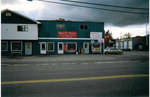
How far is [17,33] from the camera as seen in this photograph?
2078cm

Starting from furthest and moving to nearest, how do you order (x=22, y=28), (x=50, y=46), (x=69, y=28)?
(x=69, y=28) → (x=50, y=46) → (x=22, y=28)

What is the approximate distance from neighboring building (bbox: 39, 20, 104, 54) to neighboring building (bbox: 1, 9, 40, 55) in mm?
1763

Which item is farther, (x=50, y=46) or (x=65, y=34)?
(x=65, y=34)

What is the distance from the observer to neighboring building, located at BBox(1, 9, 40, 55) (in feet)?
68.0

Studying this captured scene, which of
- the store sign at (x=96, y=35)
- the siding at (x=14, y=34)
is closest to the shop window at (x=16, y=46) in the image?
the siding at (x=14, y=34)

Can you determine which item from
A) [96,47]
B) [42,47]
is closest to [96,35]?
[96,47]

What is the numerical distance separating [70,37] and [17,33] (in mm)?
9893

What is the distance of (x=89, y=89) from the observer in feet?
14.2

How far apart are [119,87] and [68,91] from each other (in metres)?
2.07

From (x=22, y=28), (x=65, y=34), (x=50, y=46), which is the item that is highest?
(x=22, y=28)

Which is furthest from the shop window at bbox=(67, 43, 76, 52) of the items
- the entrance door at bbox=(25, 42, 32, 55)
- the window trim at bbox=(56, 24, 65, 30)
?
the entrance door at bbox=(25, 42, 32, 55)

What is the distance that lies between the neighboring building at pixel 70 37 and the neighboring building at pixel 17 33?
1763 mm

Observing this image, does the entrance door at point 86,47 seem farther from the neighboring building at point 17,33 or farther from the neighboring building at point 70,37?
the neighboring building at point 17,33

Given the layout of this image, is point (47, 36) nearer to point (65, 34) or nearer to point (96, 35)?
point (65, 34)
